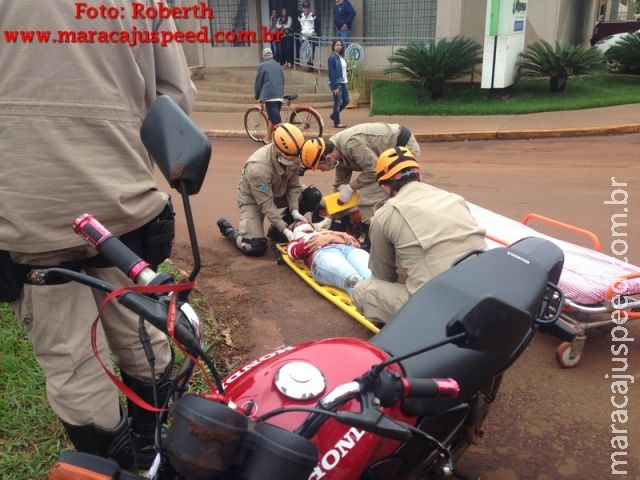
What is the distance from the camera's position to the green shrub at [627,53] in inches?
571

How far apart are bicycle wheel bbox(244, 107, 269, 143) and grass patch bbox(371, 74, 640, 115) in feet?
8.84

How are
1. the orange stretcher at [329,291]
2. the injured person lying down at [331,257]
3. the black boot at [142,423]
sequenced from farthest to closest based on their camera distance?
the injured person lying down at [331,257] → the orange stretcher at [329,291] → the black boot at [142,423]

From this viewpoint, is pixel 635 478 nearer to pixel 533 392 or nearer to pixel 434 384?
pixel 533 392

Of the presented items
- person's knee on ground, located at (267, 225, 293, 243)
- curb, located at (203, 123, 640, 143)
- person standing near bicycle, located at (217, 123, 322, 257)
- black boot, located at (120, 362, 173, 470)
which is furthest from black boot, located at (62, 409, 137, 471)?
curb, located at (203, 123, 640, 143)

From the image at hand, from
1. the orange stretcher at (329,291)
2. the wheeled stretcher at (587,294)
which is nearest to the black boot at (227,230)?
the orange stretcher at (329,291)

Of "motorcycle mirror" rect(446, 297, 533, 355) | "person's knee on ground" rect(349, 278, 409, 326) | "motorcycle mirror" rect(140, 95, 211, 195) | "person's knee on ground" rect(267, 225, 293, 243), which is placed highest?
"motorcycle mirror" rect(140, 95, 211, 195)

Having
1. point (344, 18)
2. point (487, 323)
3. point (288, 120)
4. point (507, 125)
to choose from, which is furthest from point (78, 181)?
point (344, 18)

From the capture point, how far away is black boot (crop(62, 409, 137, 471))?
232 cm

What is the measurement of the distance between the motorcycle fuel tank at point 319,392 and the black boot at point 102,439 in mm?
697

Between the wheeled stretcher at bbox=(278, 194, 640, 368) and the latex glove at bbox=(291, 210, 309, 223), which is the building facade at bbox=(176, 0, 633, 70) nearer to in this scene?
the latex glove at bbox=(291, 210, 309, 223)

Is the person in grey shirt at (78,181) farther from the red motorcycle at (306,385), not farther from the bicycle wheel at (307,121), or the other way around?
the bicycle wheel at (307,121)

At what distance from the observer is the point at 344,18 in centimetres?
1603

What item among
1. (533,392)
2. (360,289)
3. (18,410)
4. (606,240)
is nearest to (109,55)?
(18,410)

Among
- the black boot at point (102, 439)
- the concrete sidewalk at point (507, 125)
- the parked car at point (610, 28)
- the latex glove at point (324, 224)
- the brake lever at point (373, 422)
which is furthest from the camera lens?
the parked car at point (610, 28)
